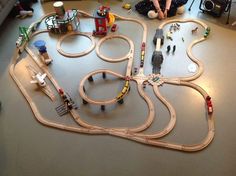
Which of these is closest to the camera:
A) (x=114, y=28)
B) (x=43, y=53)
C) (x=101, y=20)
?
(x=43, y=53)

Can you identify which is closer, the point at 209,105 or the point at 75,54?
the point at 209,105

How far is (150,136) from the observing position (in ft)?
7.48

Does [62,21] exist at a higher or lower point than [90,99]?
higher

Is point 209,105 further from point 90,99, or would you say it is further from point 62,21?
point 62,21

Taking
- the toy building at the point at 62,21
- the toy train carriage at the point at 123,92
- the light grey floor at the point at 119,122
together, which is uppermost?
the toy building at the point at 62,21

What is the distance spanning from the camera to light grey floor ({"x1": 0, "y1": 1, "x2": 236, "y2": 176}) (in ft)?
6.99

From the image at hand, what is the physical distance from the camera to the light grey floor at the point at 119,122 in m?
2.13

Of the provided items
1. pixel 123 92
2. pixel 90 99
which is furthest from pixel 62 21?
pixel 123 92

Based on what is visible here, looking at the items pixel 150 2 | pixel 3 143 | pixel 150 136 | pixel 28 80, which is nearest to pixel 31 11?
pixel 28 80

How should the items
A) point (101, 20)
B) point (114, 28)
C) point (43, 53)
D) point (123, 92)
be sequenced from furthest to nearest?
point (114, 28) → point (101, 20) → point (43, 53) → point (123, 92)

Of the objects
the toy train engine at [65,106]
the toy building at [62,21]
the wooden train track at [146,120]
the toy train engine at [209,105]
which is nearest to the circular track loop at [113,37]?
the wooden train track at [146,120]

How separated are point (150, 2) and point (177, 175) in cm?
263

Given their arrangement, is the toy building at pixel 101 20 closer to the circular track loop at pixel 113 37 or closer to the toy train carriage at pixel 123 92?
the circular track loop at pixel 113 37

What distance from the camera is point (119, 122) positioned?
2424 mm
